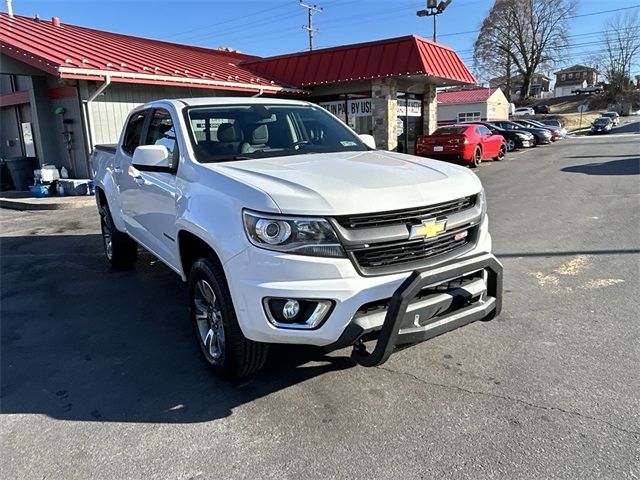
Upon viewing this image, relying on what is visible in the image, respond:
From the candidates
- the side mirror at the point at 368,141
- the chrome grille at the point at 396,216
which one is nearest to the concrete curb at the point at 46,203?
the side mirror at the point at 368,141

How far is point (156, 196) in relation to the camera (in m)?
4.24

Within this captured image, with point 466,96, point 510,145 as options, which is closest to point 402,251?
point 510,145

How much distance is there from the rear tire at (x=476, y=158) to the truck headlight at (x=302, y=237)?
16.2m

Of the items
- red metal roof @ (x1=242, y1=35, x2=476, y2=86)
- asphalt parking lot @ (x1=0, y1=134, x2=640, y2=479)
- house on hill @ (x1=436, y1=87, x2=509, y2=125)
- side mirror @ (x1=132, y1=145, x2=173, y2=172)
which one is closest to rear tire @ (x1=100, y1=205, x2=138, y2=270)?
asphalt parking lot @ (x1=0, y1=134, x2=640, y2=479)

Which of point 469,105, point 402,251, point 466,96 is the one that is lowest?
point 402,251

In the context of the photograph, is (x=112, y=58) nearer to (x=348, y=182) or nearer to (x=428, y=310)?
(x=348, y=182)

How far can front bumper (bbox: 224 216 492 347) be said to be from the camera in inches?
107

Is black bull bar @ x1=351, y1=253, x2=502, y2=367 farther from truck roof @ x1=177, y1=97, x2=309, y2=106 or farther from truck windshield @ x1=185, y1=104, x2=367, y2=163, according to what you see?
truck roof @ x1=177, y1=97, x2=309, y2=106

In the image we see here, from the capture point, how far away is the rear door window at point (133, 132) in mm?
5039

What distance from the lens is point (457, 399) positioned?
10.3ft

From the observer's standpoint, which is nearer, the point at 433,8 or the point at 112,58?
the point at 112,58

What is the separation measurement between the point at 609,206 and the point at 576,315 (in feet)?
19.1

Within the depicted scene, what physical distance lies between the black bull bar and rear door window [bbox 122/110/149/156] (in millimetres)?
3358

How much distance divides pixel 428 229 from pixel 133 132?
11.8ft
